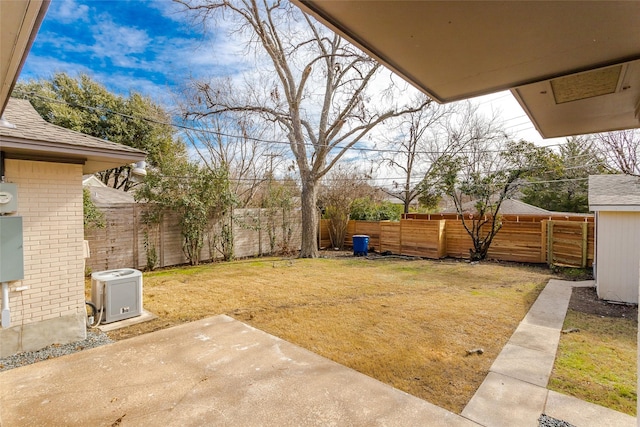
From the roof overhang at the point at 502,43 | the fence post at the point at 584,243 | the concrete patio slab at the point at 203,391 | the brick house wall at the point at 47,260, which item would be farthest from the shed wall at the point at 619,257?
the brick house wall at the point at 47,260

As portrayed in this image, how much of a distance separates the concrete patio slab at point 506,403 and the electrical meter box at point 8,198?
5.11 metres

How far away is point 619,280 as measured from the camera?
18.9ft

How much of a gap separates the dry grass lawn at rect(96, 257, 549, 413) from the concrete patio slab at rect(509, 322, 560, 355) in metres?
0.15

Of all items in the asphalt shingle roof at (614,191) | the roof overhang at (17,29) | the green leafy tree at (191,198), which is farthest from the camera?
the green leafy tree at (191,198)

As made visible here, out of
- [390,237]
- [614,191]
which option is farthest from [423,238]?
[614,191]

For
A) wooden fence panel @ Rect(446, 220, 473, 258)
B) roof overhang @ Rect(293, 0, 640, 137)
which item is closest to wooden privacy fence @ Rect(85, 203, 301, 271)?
wooden fence panel @ Rect(446, 220, 473, 258)

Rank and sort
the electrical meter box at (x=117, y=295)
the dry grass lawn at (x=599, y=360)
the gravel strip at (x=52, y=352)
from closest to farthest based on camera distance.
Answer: the dry grass lawn at (x=599, y=360) < the gravel strip at (x=52, y=352) < the electrical meter box at (x=117, y=295)

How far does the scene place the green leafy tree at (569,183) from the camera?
561 inches

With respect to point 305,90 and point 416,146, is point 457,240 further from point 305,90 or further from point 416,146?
point 416,146

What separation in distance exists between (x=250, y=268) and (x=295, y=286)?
263 centimetres

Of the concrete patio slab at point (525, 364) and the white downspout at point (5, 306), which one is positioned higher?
the white downspout at point (5, 306)

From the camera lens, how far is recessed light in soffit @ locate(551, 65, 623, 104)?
1.66m

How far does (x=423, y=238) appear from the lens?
35.3 feet

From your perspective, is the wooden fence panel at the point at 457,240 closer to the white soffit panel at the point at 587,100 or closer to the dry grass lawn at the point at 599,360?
the dry grass lawn at the point at 599,360
